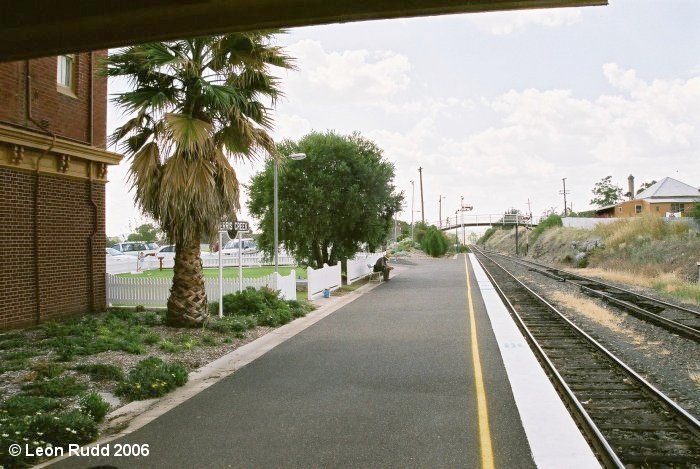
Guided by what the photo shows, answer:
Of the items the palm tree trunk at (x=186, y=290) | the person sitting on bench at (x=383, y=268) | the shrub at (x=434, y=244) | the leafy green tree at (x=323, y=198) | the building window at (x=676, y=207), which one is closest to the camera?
the palm tree trunk at (x=186, y=290)

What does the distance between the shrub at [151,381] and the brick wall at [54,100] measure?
7187mm

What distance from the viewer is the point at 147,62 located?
1052cm

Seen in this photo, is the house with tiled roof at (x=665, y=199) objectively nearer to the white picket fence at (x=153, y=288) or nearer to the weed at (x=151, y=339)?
the white picket fence at (x=153, y=288)

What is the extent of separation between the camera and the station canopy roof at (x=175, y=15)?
21.2 ft

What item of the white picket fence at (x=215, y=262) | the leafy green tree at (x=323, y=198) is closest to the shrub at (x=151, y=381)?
the leafy green tree at (x=323, y=198)

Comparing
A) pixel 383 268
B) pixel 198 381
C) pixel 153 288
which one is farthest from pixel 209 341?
pixel 383 268

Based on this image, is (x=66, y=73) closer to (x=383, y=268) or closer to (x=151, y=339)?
(x=151, y=339)

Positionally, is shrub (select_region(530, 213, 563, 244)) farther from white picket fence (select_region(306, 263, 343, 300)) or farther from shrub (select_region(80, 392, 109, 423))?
shrub (select_region(80, 392, 109, 423))

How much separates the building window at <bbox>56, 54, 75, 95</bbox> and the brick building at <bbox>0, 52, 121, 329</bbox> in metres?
0.02

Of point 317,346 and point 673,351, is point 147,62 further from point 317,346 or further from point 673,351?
point 673,351

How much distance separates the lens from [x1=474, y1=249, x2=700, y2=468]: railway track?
5.13m

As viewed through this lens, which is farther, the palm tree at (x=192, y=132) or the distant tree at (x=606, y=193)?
the distant tree at (x=606, y=193)

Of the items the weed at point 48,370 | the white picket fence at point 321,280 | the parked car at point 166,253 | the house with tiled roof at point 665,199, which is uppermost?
the house with tiled roof at point 665,199

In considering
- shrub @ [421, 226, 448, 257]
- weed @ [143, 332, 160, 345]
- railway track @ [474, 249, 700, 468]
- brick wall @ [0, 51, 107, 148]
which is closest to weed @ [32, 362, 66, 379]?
weed @ [143, 332, 160, 345]
